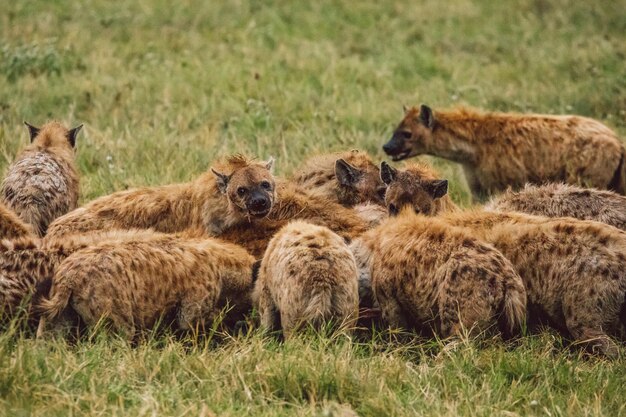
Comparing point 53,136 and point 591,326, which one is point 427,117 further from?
point 591,326

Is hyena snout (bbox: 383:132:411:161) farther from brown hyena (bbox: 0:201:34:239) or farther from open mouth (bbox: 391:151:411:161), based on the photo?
brown hyena (bbox: 0:201:34:239)

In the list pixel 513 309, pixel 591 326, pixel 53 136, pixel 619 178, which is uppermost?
pixel 53 136

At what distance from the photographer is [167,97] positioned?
10266mm

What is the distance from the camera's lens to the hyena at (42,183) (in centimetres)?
681

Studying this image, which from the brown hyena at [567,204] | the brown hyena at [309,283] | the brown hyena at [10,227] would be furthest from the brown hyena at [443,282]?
the brown hyena at [10,227]

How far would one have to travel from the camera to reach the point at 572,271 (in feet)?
17.0

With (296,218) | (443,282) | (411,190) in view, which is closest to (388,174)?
(411,190)

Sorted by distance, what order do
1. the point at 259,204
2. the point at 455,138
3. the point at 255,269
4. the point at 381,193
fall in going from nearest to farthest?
the point at 255,269, the point at 259,204, the point at 381,193, the point at 455,138

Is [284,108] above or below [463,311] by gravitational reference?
above

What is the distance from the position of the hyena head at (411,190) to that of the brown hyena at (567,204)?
1.08 feet

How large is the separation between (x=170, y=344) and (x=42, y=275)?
30.1 inches

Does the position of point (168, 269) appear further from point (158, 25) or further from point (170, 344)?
point (158, 25)

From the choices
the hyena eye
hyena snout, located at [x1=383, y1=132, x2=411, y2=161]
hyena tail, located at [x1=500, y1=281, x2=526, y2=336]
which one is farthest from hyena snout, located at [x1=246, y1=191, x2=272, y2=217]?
hyena snout, located at [x1=383, y1=132, x2=411, y2=161]

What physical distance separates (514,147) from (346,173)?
93.8 inches
